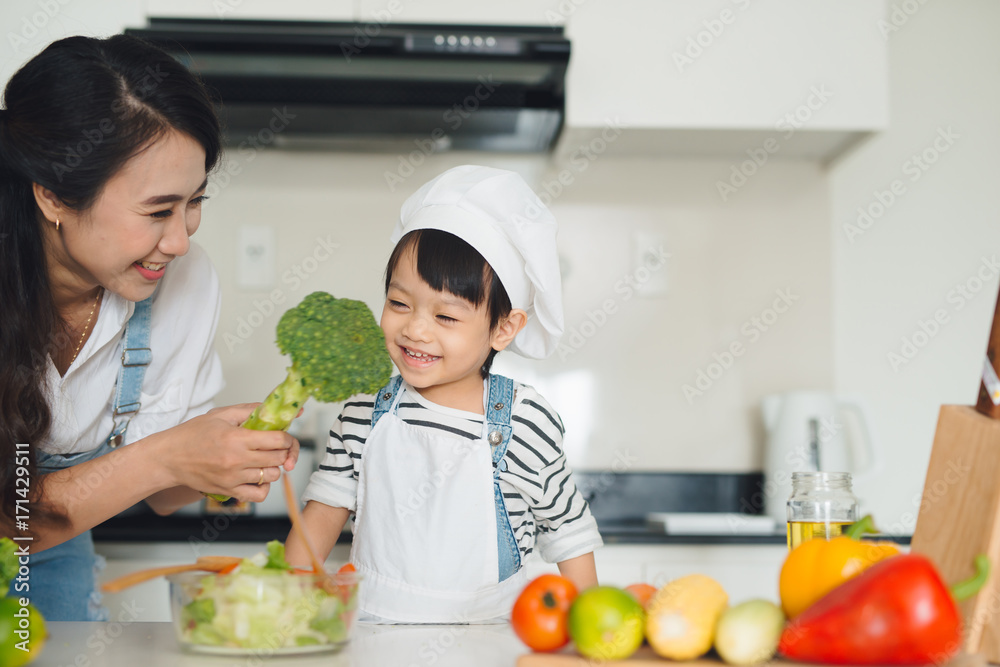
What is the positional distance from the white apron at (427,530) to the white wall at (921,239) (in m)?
1.47

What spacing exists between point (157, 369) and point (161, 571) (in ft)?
2.20

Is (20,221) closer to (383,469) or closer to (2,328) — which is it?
(2,328)

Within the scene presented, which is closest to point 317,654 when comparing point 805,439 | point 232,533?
point 232,533

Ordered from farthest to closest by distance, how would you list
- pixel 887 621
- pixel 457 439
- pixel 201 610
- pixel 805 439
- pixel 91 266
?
pixel 805 439 < pixel 457 439 < pixel 91 266 < pixel 201 610 < pixel 887 621

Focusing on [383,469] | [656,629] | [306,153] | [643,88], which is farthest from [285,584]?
[306,153]

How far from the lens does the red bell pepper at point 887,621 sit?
55 cm

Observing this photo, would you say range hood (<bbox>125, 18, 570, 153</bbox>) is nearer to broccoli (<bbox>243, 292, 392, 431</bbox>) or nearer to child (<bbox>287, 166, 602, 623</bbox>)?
child (<bbox>287, 166, 602, 623</bbox>)

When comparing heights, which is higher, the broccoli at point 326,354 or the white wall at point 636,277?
the white wall at point 636,277

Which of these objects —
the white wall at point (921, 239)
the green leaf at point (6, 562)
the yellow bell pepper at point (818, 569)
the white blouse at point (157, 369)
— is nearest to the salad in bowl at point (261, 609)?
the green leaf at point (6, 562)

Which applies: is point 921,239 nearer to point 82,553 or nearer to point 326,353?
point 326,353

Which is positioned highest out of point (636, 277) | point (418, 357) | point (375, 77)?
point (375, 77)

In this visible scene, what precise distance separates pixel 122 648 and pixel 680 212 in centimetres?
187

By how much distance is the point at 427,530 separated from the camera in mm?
1144

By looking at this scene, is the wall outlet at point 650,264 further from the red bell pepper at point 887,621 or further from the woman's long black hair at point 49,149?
the red bell pepper at point 887,621
